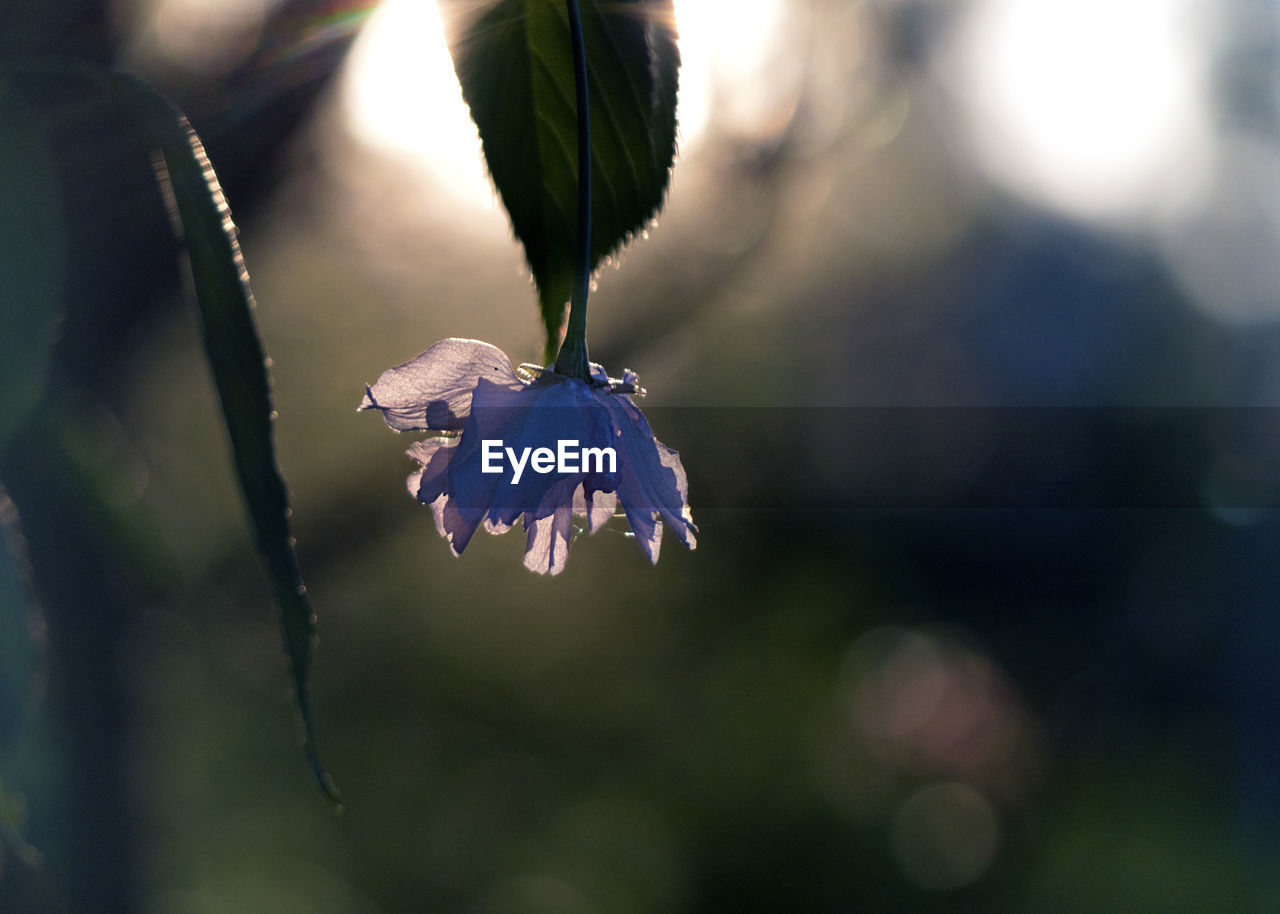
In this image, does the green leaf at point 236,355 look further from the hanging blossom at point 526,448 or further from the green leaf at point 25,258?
the hanging blossom at point 526,448

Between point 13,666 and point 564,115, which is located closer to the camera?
point 13,666

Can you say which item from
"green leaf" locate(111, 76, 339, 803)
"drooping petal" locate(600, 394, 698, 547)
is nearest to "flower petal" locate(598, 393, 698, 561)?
"drooping petal" locate(600, 394, 698, 547)

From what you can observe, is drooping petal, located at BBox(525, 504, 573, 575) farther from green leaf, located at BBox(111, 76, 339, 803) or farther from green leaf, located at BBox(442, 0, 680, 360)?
green leaf, located at BBox(111, 76, 339, 803)

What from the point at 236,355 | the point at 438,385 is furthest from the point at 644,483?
the point at 236,355

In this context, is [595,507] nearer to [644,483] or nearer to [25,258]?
[644,483]

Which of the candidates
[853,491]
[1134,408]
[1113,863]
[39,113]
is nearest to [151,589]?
[39,113]

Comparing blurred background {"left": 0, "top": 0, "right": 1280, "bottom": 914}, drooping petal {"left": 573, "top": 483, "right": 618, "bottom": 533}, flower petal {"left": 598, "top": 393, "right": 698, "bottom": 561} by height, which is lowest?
blurred background {"left": 0, "top": 0, "right": 1280, "bottom": 914}
